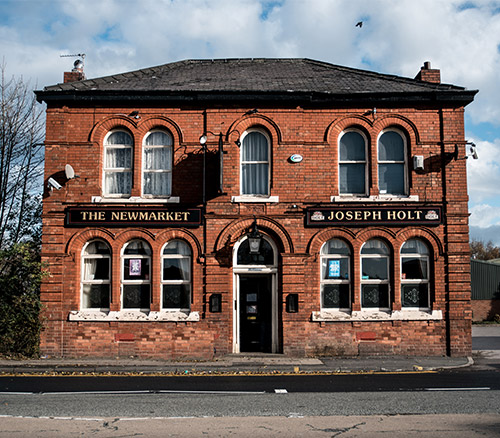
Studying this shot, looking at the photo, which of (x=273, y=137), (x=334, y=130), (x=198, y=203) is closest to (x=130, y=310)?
(x=198, y=203)

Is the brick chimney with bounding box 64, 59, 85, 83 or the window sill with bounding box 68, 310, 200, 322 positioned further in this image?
the brick chimney with bounding box 64, 59, 85, 83

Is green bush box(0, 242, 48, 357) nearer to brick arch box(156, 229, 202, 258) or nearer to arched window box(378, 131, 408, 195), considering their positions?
brick arch box(156, 229, 202, 258)

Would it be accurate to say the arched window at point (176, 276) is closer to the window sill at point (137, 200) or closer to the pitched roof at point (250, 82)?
the window sill at point (137, 200)

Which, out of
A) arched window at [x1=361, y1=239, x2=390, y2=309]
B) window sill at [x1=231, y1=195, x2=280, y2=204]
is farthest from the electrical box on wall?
window sill at [x1=231, y1=195, x2=280, y2=204]

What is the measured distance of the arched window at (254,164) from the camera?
50.4 ft

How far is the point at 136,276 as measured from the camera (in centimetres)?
1506

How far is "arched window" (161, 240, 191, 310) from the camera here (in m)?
15.0

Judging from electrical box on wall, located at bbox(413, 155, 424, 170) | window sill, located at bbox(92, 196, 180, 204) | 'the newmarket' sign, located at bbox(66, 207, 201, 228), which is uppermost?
electrical box on wall, located at bbox(413, 155, 424, 170)

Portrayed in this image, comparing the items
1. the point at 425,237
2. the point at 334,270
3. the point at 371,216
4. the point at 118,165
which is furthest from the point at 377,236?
the point at 118,165

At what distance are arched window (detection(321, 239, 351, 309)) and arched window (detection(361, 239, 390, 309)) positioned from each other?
43 cm

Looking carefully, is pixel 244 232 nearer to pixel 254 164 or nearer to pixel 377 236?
pixel 254 164

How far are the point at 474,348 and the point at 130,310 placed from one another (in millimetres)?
11358

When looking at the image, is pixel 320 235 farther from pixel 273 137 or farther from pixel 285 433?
pixel 285 433

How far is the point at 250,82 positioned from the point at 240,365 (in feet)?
26.2
